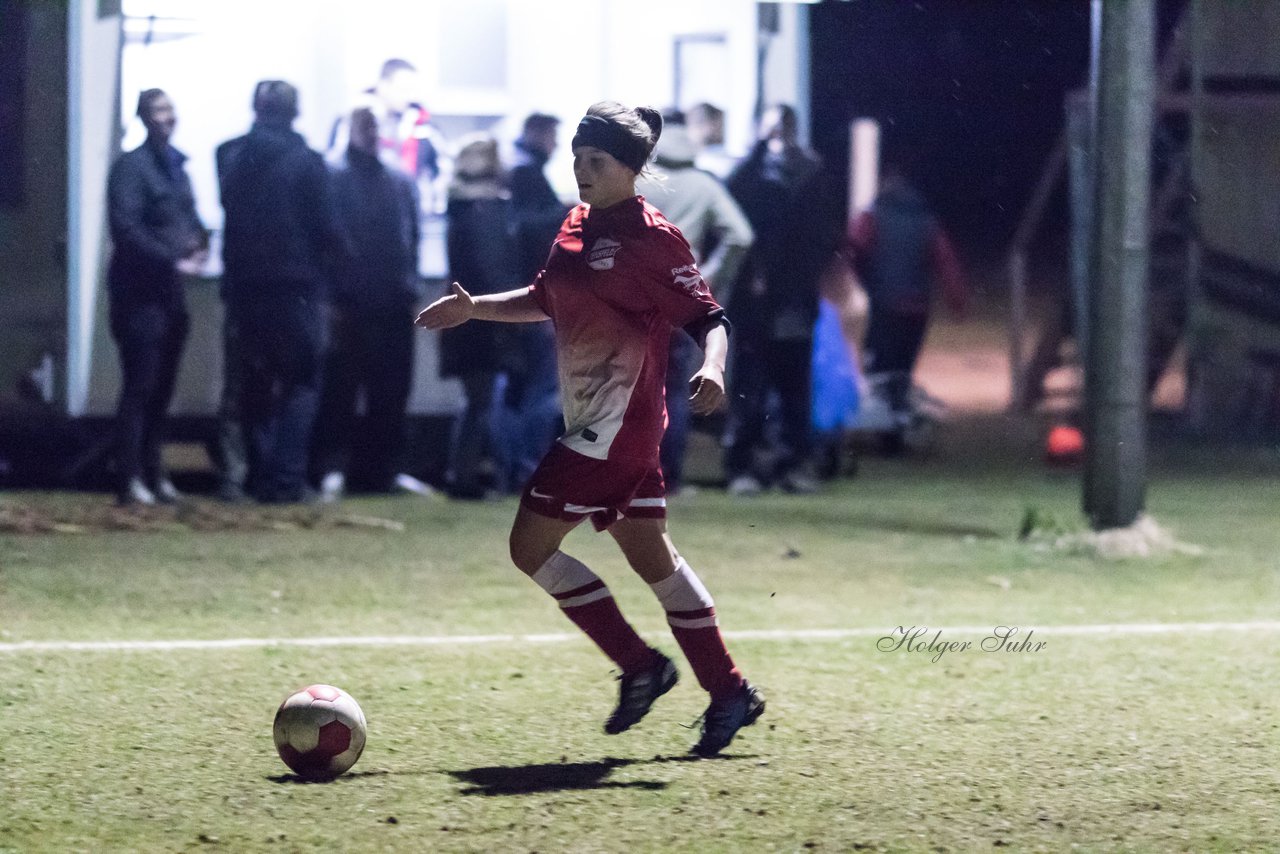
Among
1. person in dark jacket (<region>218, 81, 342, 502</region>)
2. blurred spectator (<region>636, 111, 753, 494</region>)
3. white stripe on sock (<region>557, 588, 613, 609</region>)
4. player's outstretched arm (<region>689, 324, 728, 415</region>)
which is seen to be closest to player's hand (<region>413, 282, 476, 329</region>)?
player's outstretched arm (<region>689, 324, 728, 415</region>)

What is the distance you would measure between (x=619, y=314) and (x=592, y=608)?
0.84 metres

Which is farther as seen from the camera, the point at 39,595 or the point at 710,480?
the point at 710,480

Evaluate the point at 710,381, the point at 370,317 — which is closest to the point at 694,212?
the point at 370,317

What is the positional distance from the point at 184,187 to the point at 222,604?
3950 millimetres

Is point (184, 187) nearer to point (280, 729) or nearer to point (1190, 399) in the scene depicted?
point (280, 729)

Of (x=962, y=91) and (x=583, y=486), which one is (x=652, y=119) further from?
(x=962, y=91)

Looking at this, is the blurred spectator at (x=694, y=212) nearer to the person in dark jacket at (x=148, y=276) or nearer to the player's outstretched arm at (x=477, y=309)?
the person in dark jacket at (x=148, y=276)

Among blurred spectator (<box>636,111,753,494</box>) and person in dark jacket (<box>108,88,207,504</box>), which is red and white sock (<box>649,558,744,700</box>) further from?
person in dark jacket (<box>108,88,207,504</box>)

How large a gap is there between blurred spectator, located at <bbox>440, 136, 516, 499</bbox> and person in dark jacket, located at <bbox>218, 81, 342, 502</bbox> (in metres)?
0.77

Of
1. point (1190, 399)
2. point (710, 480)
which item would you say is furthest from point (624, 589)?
point (1190, 399)

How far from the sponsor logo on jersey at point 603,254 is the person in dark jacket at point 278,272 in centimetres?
636

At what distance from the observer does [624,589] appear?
8641 mm

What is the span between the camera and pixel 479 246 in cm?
1170

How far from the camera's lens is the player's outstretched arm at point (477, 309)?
5.21 meters
